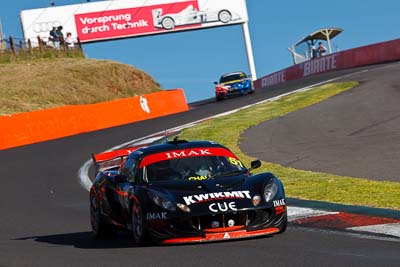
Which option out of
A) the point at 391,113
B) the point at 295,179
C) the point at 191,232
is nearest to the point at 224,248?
the point at 191,232

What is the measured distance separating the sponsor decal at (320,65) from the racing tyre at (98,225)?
42849 mm

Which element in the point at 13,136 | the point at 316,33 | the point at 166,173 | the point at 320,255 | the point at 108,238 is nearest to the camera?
the point at 320,255

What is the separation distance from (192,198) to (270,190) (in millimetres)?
863

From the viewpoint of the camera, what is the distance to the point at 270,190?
10.4m

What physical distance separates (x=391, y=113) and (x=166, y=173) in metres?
15.3

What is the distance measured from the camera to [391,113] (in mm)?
25266

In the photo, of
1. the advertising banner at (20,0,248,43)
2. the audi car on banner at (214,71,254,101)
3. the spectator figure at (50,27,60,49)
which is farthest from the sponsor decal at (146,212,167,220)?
the advertising banner at (20,0,248,43)

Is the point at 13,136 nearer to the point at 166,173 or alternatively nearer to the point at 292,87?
the point at 292,87

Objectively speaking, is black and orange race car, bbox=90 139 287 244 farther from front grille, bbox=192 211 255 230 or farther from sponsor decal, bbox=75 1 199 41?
sponsor decal, bbox=75 1 199 41

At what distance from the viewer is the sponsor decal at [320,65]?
54469mm

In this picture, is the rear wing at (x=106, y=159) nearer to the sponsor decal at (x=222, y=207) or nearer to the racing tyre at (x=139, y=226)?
the racing tyre at (x=139, y=226)

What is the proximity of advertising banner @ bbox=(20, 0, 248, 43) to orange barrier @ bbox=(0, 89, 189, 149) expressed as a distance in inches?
1299

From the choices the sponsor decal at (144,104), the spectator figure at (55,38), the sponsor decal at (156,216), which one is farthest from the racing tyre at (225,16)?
the sponsor decal at (156,216)

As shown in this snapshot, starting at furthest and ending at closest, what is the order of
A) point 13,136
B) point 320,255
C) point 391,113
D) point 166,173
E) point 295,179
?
point 13,136
point 391,113
point 295,179
point 166,173
point 320,255
